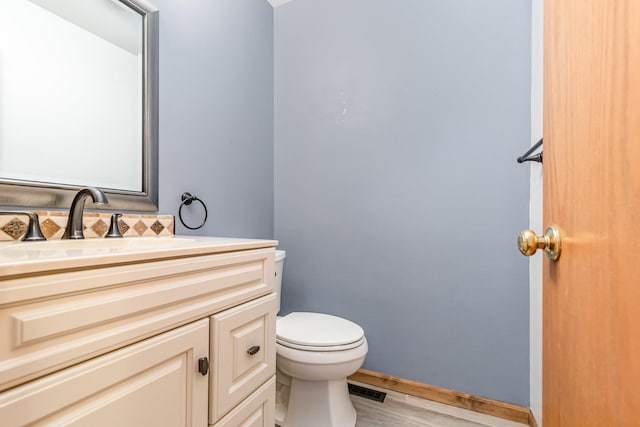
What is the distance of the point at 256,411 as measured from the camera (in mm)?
909

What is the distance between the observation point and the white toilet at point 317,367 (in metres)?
1.23

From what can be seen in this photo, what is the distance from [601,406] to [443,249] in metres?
1.23

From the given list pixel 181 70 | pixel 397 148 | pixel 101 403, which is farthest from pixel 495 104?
pixel 101 403

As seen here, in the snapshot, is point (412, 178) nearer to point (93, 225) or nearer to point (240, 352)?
point (240, 352)

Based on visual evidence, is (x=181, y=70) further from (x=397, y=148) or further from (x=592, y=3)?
(x=592, y=3)

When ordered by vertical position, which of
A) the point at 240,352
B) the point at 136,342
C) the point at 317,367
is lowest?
the point at 317,367

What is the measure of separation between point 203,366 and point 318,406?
823mm

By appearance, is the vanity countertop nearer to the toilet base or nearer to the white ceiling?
the toilet base

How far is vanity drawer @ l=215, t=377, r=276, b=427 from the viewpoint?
0.81 metres

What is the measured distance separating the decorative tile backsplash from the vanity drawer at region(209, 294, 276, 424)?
600 mm

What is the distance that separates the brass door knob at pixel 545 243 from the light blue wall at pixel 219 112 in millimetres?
1292

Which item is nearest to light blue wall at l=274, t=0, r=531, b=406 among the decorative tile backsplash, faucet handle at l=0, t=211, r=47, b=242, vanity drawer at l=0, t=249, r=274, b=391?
the decorative tile backsplash

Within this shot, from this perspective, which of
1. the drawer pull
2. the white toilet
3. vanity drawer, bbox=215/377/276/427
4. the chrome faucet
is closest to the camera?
the drawer pull

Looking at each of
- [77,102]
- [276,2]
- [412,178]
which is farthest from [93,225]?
[276,2]
